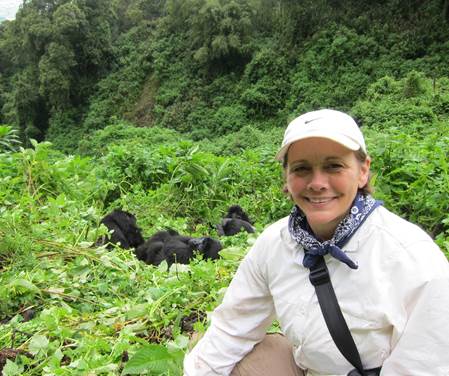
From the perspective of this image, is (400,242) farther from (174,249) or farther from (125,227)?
(125,227)

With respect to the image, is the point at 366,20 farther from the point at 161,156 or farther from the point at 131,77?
the point at 161,156

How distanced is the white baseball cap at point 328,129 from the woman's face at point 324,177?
0.03 metres

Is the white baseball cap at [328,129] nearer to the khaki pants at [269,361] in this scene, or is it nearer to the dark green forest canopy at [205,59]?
the khaki pants at [269,361]

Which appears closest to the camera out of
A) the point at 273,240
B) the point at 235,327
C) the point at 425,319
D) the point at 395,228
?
the point at 425,319

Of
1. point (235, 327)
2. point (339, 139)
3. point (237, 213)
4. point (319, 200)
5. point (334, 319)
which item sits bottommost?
point (237, 213)

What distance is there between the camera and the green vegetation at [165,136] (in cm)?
234

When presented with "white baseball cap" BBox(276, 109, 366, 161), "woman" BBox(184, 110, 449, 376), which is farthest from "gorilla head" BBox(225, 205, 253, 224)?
"white baseball cap" BBox(276, 109, 366, 161)

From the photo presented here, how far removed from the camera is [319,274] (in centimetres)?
132

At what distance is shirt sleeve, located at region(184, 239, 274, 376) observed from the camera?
159 centimetres

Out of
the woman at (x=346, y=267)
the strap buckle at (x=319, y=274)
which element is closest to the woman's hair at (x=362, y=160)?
the woman at (x=346, y=267)

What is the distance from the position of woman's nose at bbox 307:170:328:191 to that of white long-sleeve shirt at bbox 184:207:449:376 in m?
0.15

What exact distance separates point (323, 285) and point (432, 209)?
8.05 feet

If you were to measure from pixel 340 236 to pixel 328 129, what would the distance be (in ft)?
0.93

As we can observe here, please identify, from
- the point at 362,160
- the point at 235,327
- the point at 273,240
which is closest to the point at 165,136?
the point at 235,327
